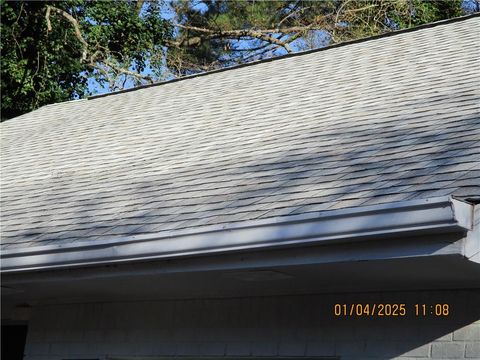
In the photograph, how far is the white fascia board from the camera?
405 cm

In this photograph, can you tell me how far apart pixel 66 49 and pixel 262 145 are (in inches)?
561

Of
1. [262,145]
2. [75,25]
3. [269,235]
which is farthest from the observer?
[75,25]

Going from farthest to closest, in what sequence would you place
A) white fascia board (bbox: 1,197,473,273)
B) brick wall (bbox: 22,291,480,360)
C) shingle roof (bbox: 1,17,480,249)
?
shingle roof (bbox: 1,17,480,249), brick wall (bbox: 22,291,480,360), white fascia board (bbox: 1,197,473,273)

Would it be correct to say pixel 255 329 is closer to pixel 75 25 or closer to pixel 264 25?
pixel 75 25

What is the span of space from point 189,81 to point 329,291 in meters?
6.42

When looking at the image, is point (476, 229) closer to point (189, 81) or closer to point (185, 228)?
point (185, 228)

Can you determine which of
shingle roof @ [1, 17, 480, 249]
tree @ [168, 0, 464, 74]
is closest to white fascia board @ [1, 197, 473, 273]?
shingle roof @ [1, 17, 480, 249]

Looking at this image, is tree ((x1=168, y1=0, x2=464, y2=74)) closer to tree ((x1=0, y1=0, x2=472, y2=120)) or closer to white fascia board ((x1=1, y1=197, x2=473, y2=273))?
tree ((x1=0, y1=0, x2=472, y2=120))

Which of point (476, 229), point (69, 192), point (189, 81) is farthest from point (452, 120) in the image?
point (189, 81)

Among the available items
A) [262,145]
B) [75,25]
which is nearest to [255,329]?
[262,145]

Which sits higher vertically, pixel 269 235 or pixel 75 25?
pixel 75 25

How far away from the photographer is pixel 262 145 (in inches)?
283

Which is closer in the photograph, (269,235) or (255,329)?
(269,235)

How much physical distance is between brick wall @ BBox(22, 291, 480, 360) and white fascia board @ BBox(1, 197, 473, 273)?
1.11 m
